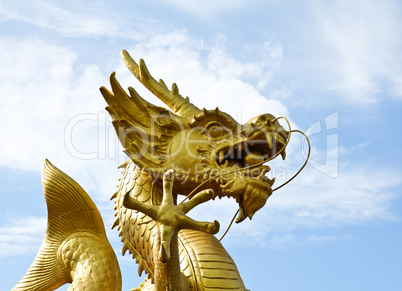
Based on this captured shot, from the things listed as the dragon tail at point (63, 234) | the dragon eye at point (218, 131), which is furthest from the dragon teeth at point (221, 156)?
the dragon tail at point (63, 234)

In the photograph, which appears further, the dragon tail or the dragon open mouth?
the dragon tail

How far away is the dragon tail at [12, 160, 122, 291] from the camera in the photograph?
4965 millimetres

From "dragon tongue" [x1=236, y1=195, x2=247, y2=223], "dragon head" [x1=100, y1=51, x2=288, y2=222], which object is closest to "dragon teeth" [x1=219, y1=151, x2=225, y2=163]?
"dragon head" [x1=100, y1=51, x2=288, y2=222]

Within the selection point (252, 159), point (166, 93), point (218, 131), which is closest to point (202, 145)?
point (218, 131)

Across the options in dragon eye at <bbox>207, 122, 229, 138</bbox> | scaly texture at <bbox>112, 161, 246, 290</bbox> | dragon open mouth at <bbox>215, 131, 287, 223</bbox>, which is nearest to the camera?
scaly texture at <bbox>112, 161, 246, 290</bbox>

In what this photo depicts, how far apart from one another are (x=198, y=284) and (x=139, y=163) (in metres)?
0.97

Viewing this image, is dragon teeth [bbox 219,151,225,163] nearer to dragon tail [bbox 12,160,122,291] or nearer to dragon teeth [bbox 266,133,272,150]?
dragon teeth [bbox 266,133,272,150]

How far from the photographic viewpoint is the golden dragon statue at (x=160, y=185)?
4.46 m

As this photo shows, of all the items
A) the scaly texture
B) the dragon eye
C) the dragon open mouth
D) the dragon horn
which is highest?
→ the dragon horn

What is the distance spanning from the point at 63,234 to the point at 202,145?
1382 mm

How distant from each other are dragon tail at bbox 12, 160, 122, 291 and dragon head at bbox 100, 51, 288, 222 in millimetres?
725

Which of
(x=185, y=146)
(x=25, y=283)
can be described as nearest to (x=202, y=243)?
(x=185, y=146)

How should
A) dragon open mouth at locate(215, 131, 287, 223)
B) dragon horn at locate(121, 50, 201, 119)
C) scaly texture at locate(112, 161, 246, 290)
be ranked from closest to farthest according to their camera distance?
scaly texture at locate(112, 161, 246, 290) < dragon open mouth at locate(215, 131, 287, 223) < dragon horn at locate(121, 50, 201, 119)

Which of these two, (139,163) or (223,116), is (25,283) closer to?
(139,163)
